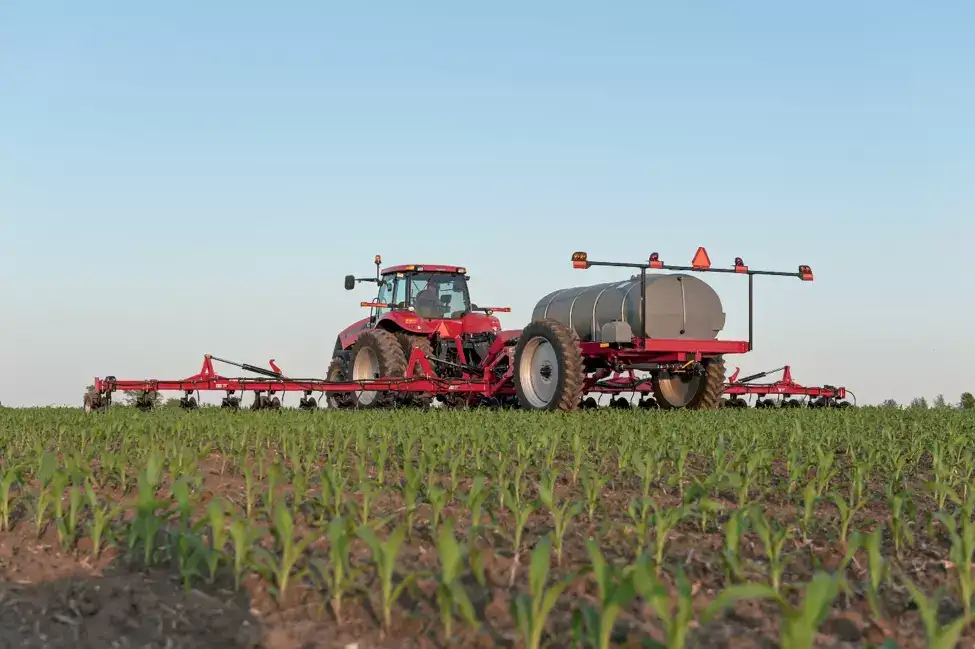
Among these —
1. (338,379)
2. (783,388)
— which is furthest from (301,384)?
(783,388)

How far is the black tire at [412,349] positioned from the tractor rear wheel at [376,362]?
0.40 ft

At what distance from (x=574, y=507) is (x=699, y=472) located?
2843mm

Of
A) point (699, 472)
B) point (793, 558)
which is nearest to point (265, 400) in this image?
point (699, 472)

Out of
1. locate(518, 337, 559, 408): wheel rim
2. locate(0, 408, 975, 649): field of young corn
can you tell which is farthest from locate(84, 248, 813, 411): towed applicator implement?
locate(0, 408, 975, 649): field of young corn

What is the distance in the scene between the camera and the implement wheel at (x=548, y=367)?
12.6m

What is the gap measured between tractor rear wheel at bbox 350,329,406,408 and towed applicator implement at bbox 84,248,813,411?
0.02 metres

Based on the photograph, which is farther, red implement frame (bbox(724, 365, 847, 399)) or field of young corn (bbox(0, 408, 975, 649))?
red implement frame (bbox(724, 365, 847, 399))

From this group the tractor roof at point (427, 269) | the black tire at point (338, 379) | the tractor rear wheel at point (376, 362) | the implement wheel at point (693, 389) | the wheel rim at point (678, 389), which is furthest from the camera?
Result: the black tire at point (338, 379)

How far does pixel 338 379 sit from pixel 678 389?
683 centimetres

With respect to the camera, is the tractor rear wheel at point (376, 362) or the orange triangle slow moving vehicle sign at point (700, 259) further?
the tractor rear wheel at point (376, 362)

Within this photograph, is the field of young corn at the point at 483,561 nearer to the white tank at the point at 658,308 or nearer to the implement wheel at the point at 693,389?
the white tank at the point at 658,308

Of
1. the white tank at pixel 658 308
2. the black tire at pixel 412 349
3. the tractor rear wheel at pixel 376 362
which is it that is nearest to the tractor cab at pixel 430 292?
the black tire at pixel 412 349

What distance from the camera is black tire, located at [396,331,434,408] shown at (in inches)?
609

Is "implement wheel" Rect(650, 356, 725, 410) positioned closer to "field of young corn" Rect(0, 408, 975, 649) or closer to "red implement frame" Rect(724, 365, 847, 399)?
"red implement frame" Rect(724, 365, 847, 399)
